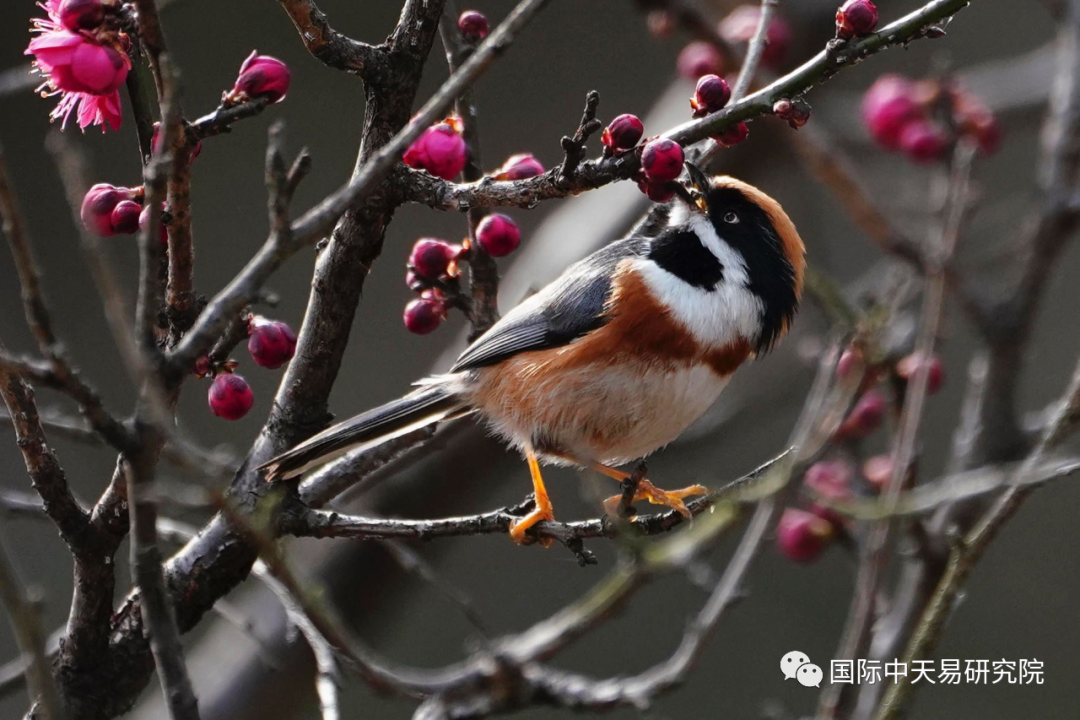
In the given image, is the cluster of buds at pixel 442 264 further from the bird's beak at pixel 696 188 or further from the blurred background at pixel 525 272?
the blurred background at pixel 525 272

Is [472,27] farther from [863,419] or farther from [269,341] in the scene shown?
[863,419]

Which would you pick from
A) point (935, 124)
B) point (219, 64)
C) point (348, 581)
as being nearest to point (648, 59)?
point (219, 64)

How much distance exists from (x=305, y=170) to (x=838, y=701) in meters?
1.51

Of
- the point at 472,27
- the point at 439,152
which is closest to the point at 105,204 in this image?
the point at 439,152

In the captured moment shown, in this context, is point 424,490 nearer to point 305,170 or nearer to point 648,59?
point 305,170

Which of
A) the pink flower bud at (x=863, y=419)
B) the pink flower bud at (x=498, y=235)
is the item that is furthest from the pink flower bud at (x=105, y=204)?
the pink flower bud at (x=863, y=419)

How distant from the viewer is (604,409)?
252 cm

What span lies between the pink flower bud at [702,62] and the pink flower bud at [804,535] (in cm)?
141

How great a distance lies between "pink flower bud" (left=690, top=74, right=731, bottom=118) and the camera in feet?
5.64

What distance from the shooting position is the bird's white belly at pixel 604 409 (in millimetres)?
2488

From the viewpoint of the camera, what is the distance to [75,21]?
1524 mm

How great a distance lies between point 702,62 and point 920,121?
714 millimetres

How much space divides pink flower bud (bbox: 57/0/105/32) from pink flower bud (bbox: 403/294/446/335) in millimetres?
943

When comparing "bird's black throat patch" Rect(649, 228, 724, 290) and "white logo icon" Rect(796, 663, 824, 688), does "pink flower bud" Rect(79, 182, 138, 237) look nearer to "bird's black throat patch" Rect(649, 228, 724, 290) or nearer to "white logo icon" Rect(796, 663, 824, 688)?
"bird's black throat patch" Rect(649, 228, 724, 290)
